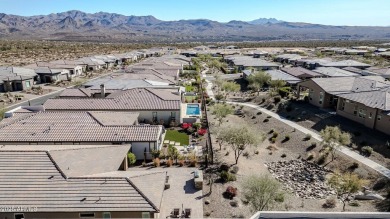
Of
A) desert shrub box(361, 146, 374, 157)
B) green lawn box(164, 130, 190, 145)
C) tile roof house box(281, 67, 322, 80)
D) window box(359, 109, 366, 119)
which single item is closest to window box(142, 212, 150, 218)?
green lawn box(164, 130, 190, 145)

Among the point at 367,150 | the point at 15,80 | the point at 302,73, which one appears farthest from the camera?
the point at 302,73

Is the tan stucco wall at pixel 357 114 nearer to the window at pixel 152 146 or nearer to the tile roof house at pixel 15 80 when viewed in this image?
the window at pixel 152 146

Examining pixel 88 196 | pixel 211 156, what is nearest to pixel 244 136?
pixel 211 156

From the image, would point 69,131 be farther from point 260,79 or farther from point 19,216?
point 260,79

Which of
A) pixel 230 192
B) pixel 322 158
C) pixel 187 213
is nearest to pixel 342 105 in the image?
pixel 322 158

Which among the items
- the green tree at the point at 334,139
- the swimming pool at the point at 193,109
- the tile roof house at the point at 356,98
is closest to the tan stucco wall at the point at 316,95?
the tile roof house at the point at 356,98

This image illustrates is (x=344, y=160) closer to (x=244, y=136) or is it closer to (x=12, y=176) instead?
(x=244, y=136)

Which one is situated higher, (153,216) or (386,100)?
(386,100)
